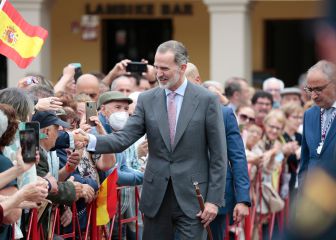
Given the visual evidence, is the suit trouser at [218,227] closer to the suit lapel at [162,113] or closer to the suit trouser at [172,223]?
the suit trouser at [172,223]

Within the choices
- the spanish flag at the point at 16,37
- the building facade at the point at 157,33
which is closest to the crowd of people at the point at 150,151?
the spanish flag at the point at 16,37

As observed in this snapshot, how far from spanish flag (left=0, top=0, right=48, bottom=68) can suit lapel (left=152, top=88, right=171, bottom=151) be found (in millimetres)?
1731

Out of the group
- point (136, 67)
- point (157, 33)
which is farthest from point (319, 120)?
point (157, 33)

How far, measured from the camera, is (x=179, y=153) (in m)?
7.28

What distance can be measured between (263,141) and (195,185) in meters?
5.24

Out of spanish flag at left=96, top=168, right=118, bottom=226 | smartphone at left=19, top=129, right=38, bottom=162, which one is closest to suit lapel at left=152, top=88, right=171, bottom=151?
spanish flag at left=96, top=168, right=118, bottom=226

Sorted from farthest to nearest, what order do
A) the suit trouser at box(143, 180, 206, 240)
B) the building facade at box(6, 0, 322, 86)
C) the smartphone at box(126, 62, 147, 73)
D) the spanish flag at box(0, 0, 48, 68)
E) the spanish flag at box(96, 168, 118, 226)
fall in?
the building facade at box(6, 0, 322, 86), the smartphone at box(126, 62, 147, 73), the spanish flag at box(0, 0, 48, 68), the spanish flag at box(96, 168, 118, 226), the suit trouser at box(143, 180, 206, 240)

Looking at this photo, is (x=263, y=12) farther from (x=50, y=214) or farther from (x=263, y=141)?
(x=50, y=214)

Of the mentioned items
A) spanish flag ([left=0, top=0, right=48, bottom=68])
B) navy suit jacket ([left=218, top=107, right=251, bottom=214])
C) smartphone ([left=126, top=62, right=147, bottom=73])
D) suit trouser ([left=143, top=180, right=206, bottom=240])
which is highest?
spanish flag ([left=0, top=0, right=48, bottom=68])

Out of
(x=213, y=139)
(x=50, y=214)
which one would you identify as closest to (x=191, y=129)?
(x=213, y=139)

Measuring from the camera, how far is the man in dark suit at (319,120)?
809 cm

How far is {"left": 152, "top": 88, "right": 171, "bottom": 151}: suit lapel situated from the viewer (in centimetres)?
729

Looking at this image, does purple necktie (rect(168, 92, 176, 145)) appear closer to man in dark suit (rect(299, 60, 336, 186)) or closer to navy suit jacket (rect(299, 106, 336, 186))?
man in dark suit (rect(299, 60, 336, 186))

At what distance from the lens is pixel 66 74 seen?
10.4 meters
